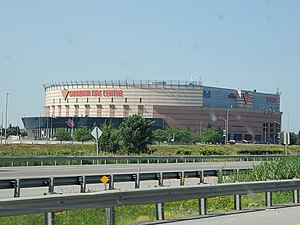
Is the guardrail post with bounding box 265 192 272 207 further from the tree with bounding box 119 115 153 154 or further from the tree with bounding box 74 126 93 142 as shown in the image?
the tree with bounding box 74 126 93 142

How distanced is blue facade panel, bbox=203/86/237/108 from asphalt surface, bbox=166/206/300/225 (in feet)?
476

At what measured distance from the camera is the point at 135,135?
64188 millimetres

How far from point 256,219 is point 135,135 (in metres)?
51.1

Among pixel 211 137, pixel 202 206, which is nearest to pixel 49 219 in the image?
pixel 202 206

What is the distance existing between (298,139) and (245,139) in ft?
49.1

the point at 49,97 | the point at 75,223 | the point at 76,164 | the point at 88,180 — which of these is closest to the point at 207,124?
the point at 49,97

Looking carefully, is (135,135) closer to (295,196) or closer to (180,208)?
(295,196)

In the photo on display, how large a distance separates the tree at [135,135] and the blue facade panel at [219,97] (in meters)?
94.7

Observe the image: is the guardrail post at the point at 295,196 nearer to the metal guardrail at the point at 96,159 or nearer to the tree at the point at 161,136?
the metal guardrail at the point at 96,159

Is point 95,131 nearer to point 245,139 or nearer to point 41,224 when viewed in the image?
point 41,224

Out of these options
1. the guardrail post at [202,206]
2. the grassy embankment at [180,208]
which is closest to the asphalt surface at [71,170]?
the grassy embankment at [180,208]

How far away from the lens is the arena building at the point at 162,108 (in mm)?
155375

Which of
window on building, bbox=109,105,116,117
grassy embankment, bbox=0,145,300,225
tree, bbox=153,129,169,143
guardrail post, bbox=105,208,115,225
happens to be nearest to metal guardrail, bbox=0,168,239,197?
grassy embankment, bbox=0,145,300,225

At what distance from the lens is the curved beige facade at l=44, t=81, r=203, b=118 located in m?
155
